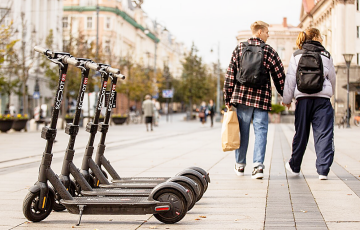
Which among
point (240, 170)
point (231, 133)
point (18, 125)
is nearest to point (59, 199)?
point (231, 133)

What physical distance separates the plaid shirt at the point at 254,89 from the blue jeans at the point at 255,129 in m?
0.12

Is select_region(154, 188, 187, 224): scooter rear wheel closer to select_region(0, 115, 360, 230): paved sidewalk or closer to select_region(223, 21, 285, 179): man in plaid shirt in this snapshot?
select_region(0, 115, 360, 230): paved sidewalk

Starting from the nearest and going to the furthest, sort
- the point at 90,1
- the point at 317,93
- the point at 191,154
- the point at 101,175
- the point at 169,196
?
the point at 169,196 → the point at 101,175 → the point at 317,93 → the point at 191,154 → the point at 90,1

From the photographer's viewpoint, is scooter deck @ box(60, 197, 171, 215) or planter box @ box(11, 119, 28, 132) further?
planter box @ box(11, 119, 28, 132)

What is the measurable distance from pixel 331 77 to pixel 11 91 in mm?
45491

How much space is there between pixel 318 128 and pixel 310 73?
2.43 feet

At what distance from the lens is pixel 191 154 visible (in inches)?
554

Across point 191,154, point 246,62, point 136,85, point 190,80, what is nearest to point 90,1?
point 190,80

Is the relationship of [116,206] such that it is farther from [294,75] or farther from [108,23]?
[108,23]

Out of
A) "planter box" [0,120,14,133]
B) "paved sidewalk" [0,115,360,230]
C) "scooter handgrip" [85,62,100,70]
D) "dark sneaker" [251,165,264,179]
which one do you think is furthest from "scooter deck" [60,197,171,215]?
"planter box" [0,120,14,133]

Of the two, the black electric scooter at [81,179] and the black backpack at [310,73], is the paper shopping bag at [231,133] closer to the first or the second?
the black backpack at [310,73]

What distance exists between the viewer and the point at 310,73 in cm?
820

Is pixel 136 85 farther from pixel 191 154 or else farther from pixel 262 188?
pixel 262 188

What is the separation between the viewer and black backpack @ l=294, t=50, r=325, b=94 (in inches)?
321
